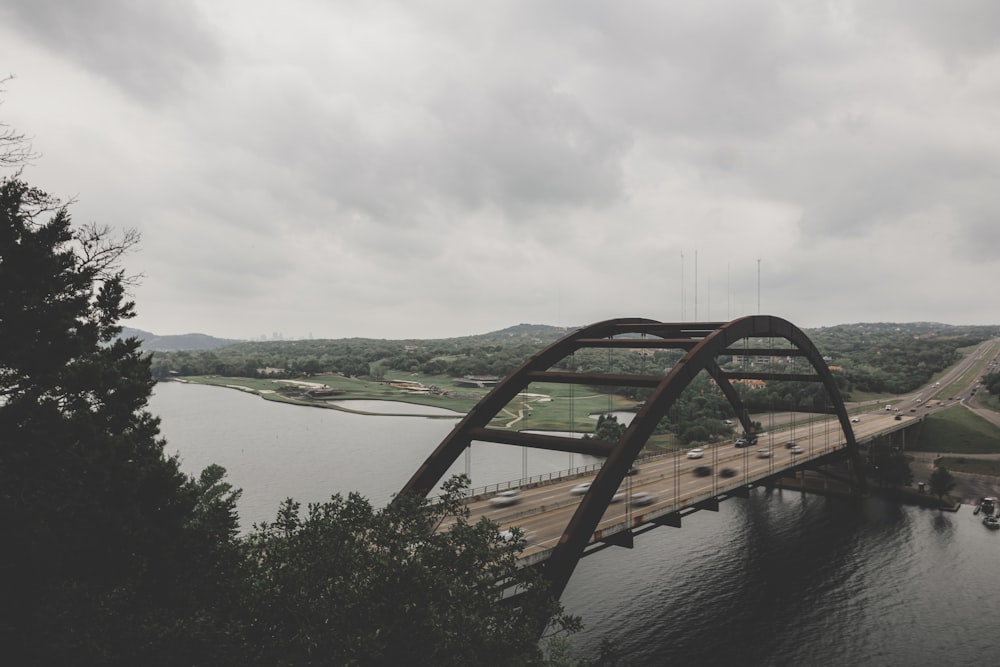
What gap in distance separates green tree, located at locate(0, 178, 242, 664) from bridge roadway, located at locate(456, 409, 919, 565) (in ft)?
45.9

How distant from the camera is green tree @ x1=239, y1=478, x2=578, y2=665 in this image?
11.4 m

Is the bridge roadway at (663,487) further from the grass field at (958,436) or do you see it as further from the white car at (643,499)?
the grass field at (958,436)

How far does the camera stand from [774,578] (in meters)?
39.1

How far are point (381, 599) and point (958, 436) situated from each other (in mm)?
90804

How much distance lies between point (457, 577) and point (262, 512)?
43240mm

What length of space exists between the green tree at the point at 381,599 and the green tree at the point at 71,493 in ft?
5.24

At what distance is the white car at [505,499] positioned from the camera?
33438 mm

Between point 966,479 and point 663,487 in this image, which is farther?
point 966,479

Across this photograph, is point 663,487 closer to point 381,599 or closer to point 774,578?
point 774,578

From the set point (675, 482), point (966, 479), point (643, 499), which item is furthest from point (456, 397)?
point (643, 499)

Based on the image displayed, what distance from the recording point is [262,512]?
5006 cm

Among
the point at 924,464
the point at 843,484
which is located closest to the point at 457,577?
the point at 843,484

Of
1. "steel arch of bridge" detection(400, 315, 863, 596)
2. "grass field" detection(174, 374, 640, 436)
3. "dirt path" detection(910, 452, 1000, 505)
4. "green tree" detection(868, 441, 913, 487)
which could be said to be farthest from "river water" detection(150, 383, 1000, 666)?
"grass field" detection(174, 374, 640, 436)

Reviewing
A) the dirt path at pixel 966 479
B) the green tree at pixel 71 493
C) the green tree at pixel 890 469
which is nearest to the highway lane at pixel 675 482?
the green tree at pixel 890 469
